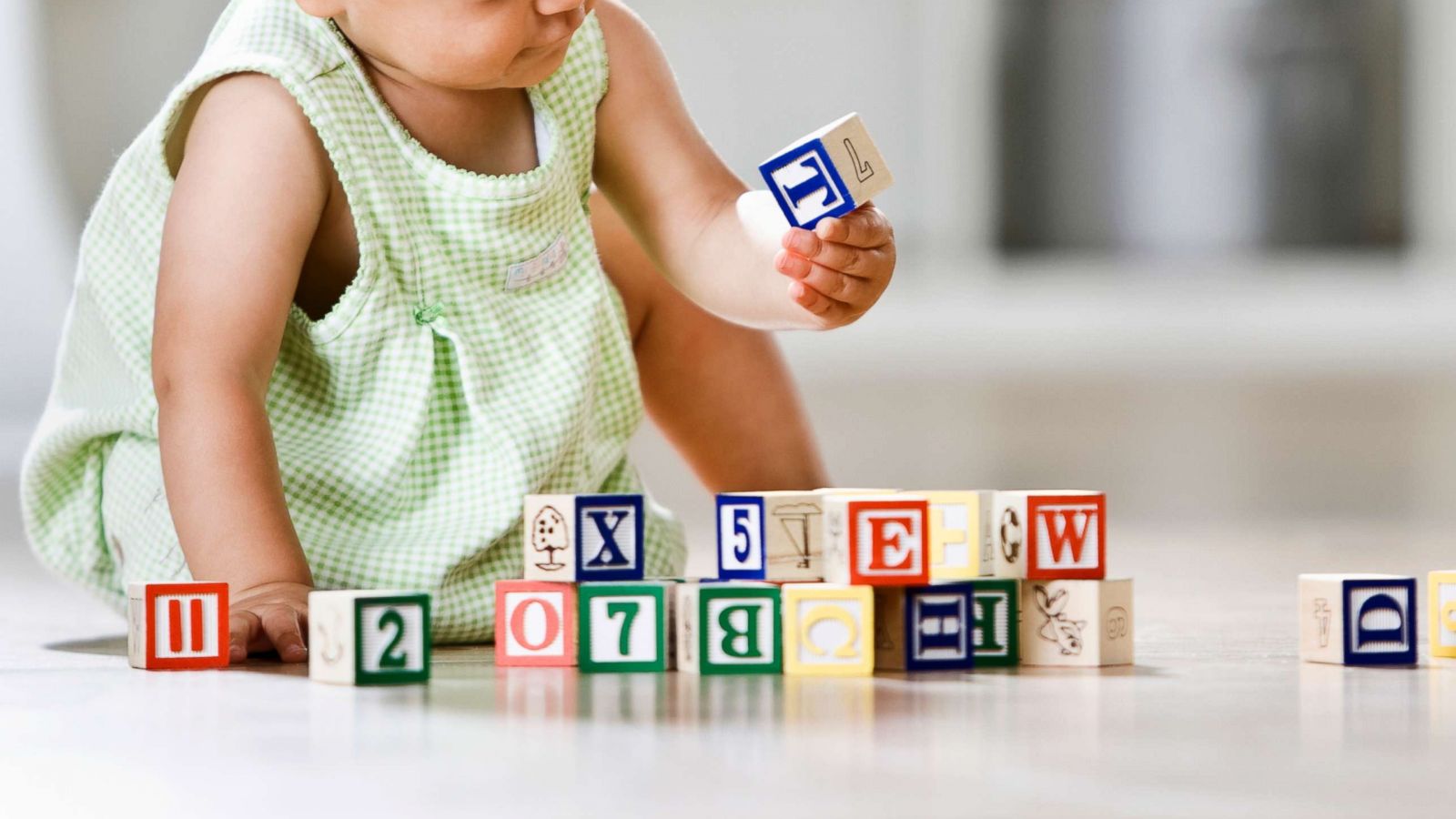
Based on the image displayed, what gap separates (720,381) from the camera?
1.52 m

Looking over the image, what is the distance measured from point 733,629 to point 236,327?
0.37 meters

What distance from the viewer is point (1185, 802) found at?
0.65m

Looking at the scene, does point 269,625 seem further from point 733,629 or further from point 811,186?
point 811,186

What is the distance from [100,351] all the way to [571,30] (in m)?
0.41

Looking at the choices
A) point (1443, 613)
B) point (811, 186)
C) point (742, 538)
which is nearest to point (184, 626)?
point (742, 538)

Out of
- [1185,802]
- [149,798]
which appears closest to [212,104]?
[149,798]

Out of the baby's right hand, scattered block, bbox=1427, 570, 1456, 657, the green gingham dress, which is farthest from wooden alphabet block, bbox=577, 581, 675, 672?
scattered block, bbox=1427, 570, 1456, 657

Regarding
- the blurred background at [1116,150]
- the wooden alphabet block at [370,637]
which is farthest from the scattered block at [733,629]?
the blurred background at [1116,150]

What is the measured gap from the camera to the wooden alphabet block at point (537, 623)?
1.02 m

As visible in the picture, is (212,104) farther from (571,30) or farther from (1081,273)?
(1081,273)

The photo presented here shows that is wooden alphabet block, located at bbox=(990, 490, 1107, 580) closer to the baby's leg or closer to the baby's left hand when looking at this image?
the baby's left hand

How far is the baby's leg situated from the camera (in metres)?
1.52

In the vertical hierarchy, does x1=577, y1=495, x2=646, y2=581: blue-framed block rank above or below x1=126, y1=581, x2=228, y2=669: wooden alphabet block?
above

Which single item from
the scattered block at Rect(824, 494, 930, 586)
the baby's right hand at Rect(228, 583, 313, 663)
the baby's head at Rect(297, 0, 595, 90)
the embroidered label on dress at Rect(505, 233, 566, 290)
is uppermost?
the baby's head at Rect(297, 0, 595, 90)
